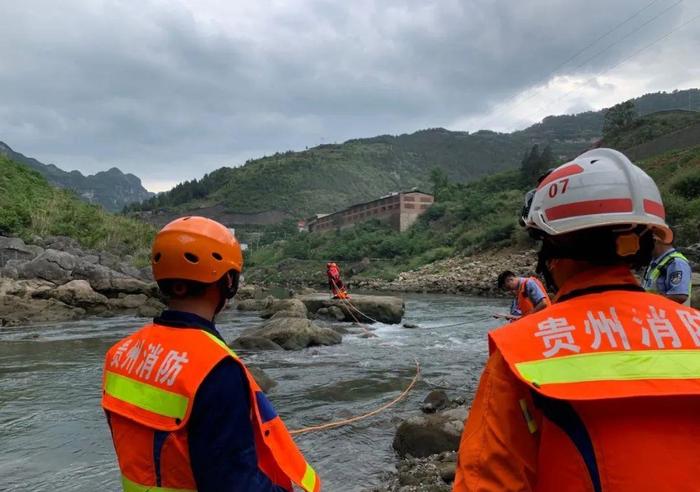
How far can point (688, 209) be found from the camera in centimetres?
2552

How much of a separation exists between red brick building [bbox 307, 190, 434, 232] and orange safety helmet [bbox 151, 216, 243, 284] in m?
69.1

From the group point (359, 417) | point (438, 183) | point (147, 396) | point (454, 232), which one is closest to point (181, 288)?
point (147, 396)

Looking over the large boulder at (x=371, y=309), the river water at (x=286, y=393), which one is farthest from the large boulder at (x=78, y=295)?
the large boulder at (x=371, y=309)

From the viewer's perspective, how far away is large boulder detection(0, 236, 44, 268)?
26.3m

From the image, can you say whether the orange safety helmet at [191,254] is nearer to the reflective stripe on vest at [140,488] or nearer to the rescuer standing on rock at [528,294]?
the reflective stripe on vest at [140,488]

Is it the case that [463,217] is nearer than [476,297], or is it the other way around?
[476,297]

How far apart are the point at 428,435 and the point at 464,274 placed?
3219 centimetres

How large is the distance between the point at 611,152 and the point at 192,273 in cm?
152

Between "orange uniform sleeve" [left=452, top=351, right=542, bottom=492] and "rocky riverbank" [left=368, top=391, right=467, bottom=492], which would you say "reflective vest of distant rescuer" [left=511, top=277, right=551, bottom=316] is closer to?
"rocky riverbank" [left=368, top=391, right=467, bottom=492]

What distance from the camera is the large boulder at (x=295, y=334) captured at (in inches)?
533

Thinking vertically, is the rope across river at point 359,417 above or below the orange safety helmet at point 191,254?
below

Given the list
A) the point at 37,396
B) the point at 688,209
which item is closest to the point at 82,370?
the point at 37,396

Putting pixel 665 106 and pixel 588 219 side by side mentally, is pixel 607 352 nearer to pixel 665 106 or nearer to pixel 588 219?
pixel 588 219

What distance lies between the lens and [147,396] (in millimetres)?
1790
